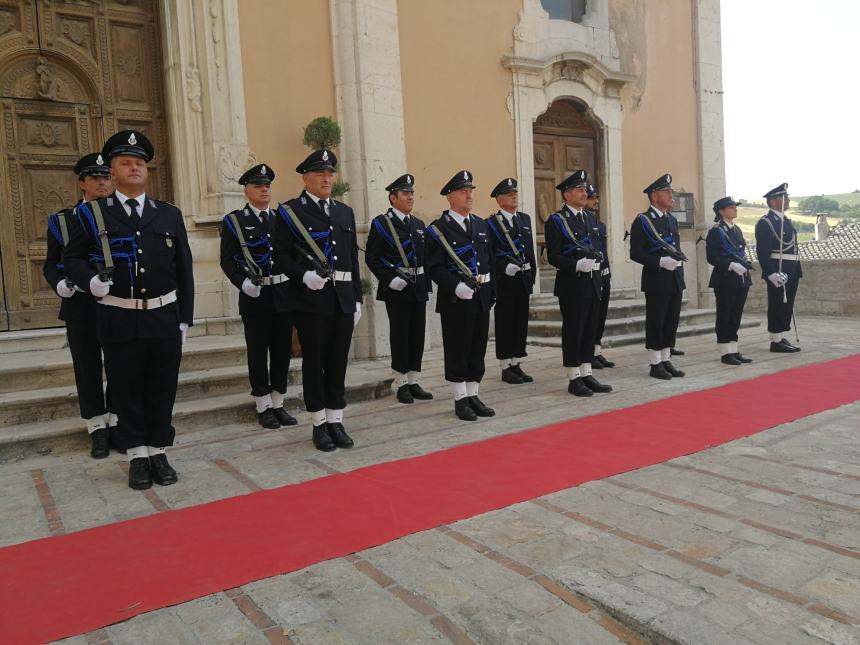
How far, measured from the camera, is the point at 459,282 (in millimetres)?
5609

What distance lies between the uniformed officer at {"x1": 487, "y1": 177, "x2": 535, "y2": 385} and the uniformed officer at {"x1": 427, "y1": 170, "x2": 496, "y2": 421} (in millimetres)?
1238

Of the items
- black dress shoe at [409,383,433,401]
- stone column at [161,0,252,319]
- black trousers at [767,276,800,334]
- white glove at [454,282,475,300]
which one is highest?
stone column at [161,0,252,319]

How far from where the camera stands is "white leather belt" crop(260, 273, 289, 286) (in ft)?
17.6

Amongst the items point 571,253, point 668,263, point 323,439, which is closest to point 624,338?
point 668,263

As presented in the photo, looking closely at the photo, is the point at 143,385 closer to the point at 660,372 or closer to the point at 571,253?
the point at 571,253

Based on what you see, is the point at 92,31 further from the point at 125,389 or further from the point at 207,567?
the point at 207,567

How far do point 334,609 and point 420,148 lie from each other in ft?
24.9

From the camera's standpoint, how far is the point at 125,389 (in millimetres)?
4180

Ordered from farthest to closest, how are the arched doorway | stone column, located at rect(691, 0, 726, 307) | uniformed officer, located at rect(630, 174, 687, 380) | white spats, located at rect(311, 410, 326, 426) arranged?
1. stone column, located at rect(691, 0, 726, 307)
2. the arched doorway
3. uniformed officer, located at rect(630, 174, 687, 380)
4. white spats, located at rect(311, 410, 326, 426)

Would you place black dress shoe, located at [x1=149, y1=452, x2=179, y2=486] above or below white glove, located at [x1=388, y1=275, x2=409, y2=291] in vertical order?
below

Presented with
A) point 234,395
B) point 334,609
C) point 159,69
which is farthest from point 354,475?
point 159,69

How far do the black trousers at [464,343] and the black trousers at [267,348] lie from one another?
1.22 meters

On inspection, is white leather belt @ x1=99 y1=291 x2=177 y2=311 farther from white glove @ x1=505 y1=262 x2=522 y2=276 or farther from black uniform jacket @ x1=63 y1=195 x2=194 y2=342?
white glove @ x1=505 y1=262 x2=522 y2=276

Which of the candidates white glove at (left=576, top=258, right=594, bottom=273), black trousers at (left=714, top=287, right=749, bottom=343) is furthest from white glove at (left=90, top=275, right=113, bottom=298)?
black trousers at (left=714, top=287, right=749, bottom=343)
